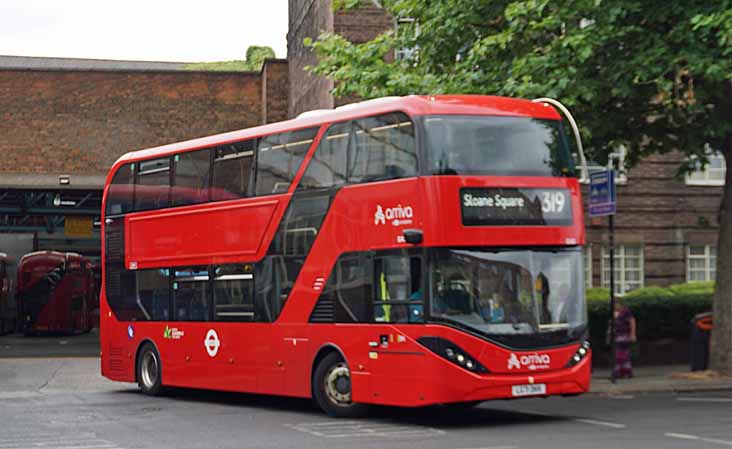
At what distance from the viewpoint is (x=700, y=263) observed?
35219 millimetres

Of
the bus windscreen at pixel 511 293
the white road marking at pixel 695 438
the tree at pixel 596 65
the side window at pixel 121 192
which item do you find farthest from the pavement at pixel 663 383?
the side window at pixel 121 192

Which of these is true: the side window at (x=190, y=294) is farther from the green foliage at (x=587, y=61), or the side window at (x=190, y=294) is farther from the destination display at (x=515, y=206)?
the destination display at (x=515, y=206)

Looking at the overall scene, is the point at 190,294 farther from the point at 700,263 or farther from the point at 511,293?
the point at 700,263

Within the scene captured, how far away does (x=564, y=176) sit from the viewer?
16547mm

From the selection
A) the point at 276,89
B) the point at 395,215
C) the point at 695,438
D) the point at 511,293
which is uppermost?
the point at 276,89

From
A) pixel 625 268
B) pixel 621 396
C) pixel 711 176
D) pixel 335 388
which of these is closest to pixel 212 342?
pixel 335 388

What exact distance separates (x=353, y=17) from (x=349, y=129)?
17.9m

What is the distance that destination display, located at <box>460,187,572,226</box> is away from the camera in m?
15.7

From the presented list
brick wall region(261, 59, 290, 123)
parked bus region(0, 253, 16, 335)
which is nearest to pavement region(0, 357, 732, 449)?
brick wall region(261, 59, 290, 123)

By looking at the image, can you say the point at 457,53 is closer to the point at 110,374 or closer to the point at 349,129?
the point at 349,129

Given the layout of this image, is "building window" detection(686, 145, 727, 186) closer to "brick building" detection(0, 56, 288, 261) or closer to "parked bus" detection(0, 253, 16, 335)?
"brick building" detection(0, 56, 288, 261)

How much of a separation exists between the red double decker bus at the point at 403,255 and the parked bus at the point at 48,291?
3500cm

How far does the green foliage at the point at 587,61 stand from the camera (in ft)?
66.1

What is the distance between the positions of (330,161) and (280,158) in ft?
4.39
